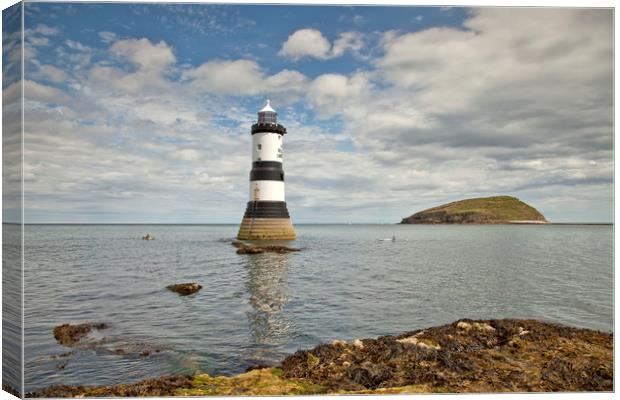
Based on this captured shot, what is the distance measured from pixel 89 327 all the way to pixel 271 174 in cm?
2832

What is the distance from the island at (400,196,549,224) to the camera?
271 ft

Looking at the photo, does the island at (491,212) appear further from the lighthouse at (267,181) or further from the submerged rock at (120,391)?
the submerged rock at (120,391)

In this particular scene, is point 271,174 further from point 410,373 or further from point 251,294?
point 410,373

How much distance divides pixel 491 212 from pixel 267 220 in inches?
2750

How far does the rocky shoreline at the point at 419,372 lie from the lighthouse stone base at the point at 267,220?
105ft

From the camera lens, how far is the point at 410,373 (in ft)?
23.6

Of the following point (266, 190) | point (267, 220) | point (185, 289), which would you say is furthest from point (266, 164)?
point (185, 289)

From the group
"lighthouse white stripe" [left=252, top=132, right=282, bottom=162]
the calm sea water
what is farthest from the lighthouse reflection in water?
"lighthouse white stripe" [left=252, top=132, right=282, bottom=162]

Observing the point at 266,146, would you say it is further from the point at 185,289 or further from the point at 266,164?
the point at 185,289

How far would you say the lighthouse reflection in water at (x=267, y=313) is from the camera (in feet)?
32.1

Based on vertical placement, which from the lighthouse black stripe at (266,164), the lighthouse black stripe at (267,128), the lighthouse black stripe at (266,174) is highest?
the lighthouse black stripe at (267,128)

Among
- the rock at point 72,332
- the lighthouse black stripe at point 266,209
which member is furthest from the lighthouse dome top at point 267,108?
the rock at point 72,332

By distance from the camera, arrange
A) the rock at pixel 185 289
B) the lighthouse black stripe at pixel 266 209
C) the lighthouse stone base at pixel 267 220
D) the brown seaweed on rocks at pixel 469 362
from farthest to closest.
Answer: the lighthouse stone base at pixel 267 220 → the lighthouse black stripe at pixel 266 209 → the rock at pixel 185 289 → the brown seaweed on rocks at pixel 469 362

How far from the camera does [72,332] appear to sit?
11031mm
